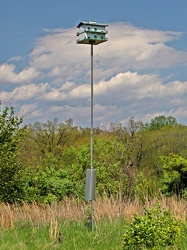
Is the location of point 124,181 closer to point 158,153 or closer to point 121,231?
point 121,231

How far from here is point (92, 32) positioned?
778cm

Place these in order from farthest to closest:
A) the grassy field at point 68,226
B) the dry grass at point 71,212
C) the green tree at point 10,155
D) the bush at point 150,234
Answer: the green tree at point 10,155 < the dry grass at point 71,212 < the grassy field at point 68,226 < the bush at point 150,234

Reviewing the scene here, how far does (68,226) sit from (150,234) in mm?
2395

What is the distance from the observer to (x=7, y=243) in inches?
249

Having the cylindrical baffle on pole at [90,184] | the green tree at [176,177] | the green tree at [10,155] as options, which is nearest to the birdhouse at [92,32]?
the cylindrical baffle on pole at [90,184]

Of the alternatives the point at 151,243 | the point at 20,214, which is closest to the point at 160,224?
the point at 151,243

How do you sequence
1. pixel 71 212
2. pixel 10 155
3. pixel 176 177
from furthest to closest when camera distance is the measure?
pixel 176 177, pixel 10 155, pixel 71 212

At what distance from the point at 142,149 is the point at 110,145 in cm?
1019

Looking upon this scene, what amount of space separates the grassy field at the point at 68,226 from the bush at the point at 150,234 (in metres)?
0.31

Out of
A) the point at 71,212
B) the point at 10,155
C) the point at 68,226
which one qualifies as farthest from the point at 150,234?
the point at 10,155

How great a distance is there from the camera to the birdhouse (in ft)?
A: 25.4

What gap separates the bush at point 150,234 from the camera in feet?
18.1

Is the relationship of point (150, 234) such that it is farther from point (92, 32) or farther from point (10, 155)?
point (10, 155)

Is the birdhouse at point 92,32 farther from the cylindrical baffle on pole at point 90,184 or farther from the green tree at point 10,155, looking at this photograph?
the green tree at point 10,155
